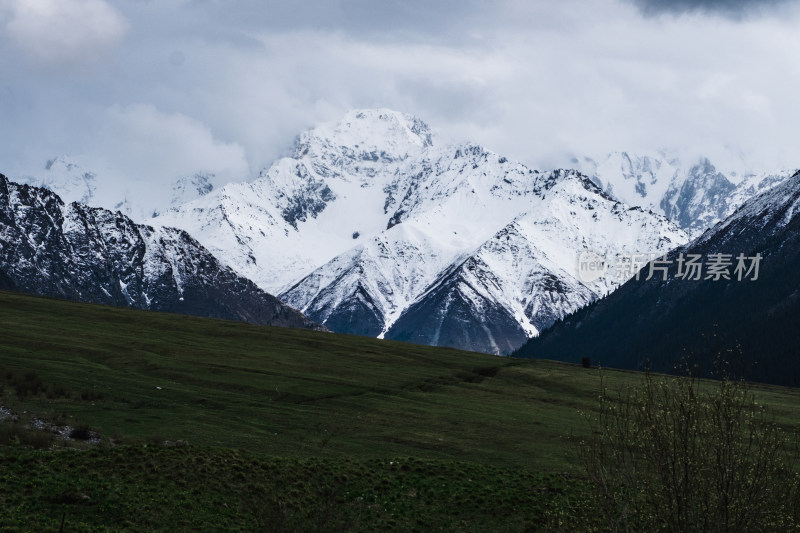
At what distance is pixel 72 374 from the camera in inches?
3465

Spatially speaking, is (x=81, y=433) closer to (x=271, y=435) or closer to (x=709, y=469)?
(x=271, y=435)

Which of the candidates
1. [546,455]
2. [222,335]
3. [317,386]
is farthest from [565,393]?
[222,335]

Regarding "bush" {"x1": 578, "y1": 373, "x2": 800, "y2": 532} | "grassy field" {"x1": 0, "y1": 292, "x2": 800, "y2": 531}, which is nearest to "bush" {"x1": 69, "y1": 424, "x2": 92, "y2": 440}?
"grassy field" {"x1": 0, "y1": 292, "x2": 800, "y2": 531}

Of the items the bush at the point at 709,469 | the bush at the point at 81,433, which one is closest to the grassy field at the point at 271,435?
the bush at the point at 81,433

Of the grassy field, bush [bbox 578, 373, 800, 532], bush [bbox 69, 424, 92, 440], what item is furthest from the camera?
bush [bbox 69, 424, 92, 440]

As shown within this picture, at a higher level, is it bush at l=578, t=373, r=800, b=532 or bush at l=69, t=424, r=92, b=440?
bush at l=578, t=373, r=800, b=532

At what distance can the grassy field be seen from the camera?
174ft

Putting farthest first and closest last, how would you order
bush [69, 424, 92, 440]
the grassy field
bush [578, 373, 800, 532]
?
bush [69, 424, 92, 440], the grassy field, bush [578, 373, 800, 532]

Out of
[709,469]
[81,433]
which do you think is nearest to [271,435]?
[81,433]

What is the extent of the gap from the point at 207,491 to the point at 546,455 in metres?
32.3

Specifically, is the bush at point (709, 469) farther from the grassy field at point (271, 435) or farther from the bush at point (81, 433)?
the bush at point (81, 433)

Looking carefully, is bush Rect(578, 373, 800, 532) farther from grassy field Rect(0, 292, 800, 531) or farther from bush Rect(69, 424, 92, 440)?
bush Rect(69, 424, 92, 440)

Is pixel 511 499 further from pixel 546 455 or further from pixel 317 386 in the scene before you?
pixel 317 386

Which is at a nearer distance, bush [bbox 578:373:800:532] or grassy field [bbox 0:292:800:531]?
bush [bbox 578:373:800:532]
